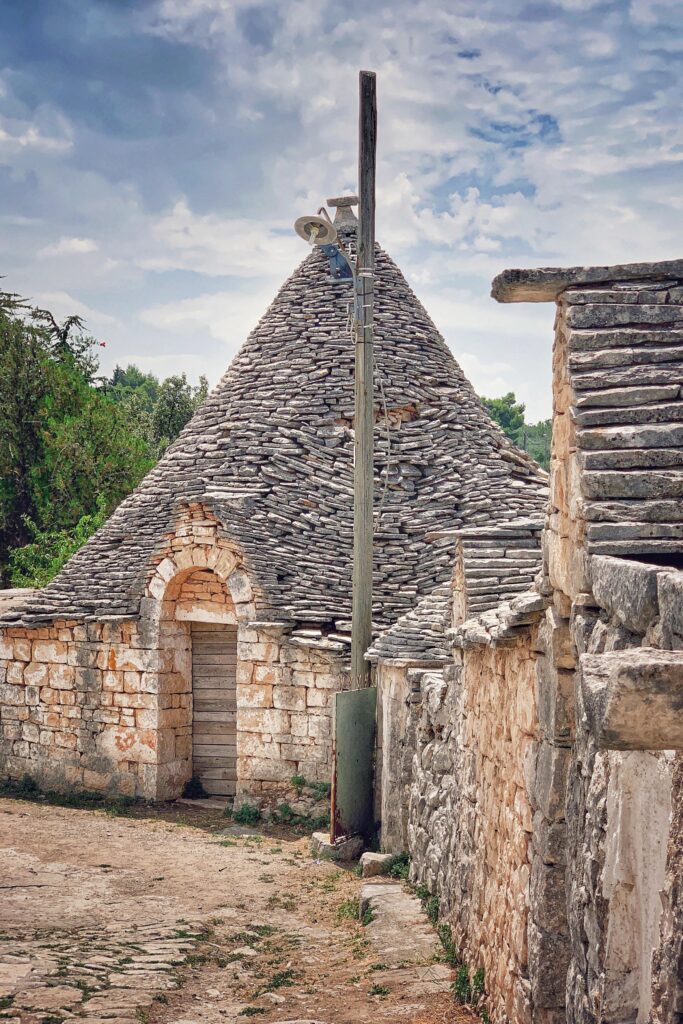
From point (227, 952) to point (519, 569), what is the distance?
3.14 metres

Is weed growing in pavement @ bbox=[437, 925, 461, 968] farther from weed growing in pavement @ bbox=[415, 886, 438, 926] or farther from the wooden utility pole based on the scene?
the wooden utility pole

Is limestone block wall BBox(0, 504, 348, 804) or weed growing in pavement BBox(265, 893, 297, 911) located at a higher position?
limestone block wall BBox(0, 504, 348, 804)

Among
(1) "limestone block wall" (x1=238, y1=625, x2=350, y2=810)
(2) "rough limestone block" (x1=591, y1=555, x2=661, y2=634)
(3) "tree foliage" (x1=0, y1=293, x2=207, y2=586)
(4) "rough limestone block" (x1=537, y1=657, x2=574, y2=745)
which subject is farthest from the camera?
(3) "tree foliage" (x1=0, y1=293, x2=207, y2=586)

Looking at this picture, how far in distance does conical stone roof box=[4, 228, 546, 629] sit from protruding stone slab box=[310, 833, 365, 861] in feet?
7.28

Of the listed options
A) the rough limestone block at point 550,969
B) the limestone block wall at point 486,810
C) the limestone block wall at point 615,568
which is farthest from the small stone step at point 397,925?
the limestone block wall at point 615,568

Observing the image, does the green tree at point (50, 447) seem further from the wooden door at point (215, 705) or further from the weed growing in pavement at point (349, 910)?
the weed growing in pavement at point (349, 910)

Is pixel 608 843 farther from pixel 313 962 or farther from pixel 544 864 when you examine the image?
pixel 313 962

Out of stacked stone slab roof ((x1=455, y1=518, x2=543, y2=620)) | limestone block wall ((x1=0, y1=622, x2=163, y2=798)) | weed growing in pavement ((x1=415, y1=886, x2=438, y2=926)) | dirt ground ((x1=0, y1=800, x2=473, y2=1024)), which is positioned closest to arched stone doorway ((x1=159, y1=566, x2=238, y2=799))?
limestone block wall ((x1=0, y1=622, x2=163, y2=798))

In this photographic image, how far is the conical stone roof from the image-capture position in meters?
11.8

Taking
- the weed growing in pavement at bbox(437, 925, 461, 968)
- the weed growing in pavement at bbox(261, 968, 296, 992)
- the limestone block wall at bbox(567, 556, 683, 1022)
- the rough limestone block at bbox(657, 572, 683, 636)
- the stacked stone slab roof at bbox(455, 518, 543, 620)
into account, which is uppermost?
the stacked stone slab roof at bbox(455, 518, 543, 620)

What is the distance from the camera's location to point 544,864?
13.8 ft

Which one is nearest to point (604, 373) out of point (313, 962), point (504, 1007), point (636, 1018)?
point (636, 1018)

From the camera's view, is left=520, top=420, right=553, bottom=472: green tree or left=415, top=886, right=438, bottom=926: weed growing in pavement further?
left=520, top=420, right=553, bottom=472: green tree

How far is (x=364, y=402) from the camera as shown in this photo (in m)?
10.2
